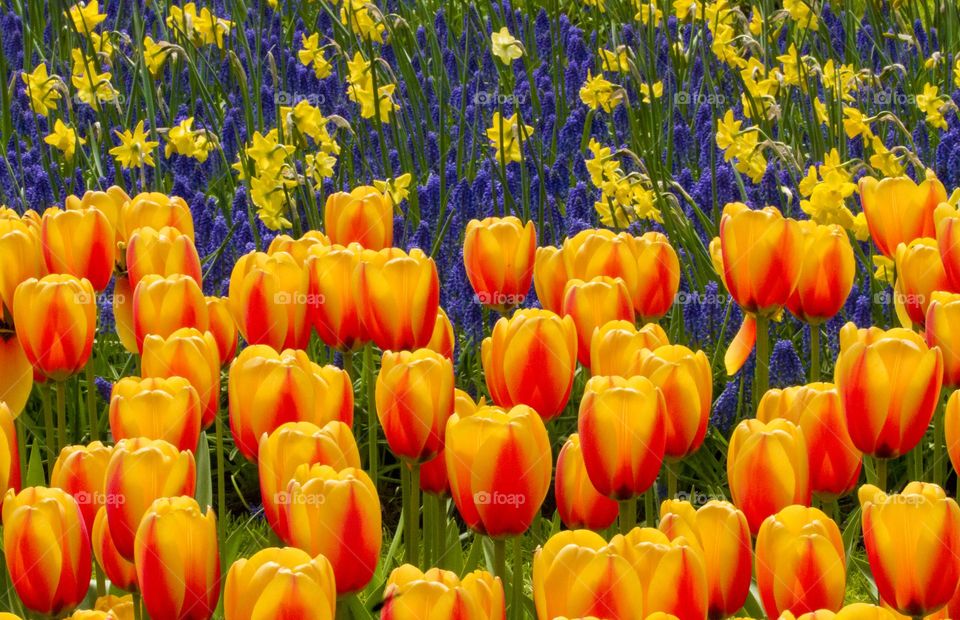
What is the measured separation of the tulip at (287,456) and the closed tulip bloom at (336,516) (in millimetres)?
50

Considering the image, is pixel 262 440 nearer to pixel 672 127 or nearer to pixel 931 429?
pixel 931 429

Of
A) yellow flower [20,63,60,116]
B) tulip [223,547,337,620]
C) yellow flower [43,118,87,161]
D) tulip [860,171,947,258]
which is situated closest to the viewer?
tulip [223,547,337,620]

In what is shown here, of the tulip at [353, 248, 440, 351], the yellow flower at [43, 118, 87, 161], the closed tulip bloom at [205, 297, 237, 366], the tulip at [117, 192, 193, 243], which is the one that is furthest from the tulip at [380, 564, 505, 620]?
the yellow flower at [43, 118, 87, 161]

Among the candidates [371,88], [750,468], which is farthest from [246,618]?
[371,88]

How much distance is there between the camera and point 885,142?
4645 mm

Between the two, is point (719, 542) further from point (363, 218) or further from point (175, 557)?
point (363, 218)

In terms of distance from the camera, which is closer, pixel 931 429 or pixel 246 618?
pixel 246 618

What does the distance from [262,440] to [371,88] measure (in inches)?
121

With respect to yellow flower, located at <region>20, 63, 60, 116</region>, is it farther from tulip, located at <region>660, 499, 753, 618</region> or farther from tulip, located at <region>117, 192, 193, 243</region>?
tulip, located at <region>660, 499, 753, 618</region>

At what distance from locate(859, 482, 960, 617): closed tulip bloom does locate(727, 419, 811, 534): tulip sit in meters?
0.16

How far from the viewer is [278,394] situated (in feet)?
6.26

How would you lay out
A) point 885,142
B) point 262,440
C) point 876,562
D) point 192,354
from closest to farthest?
point 876,562 < point 262,440 < point 192,354 < point 885,142

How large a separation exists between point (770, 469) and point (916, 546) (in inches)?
9.0

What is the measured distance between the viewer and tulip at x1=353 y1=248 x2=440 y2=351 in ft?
7.27
